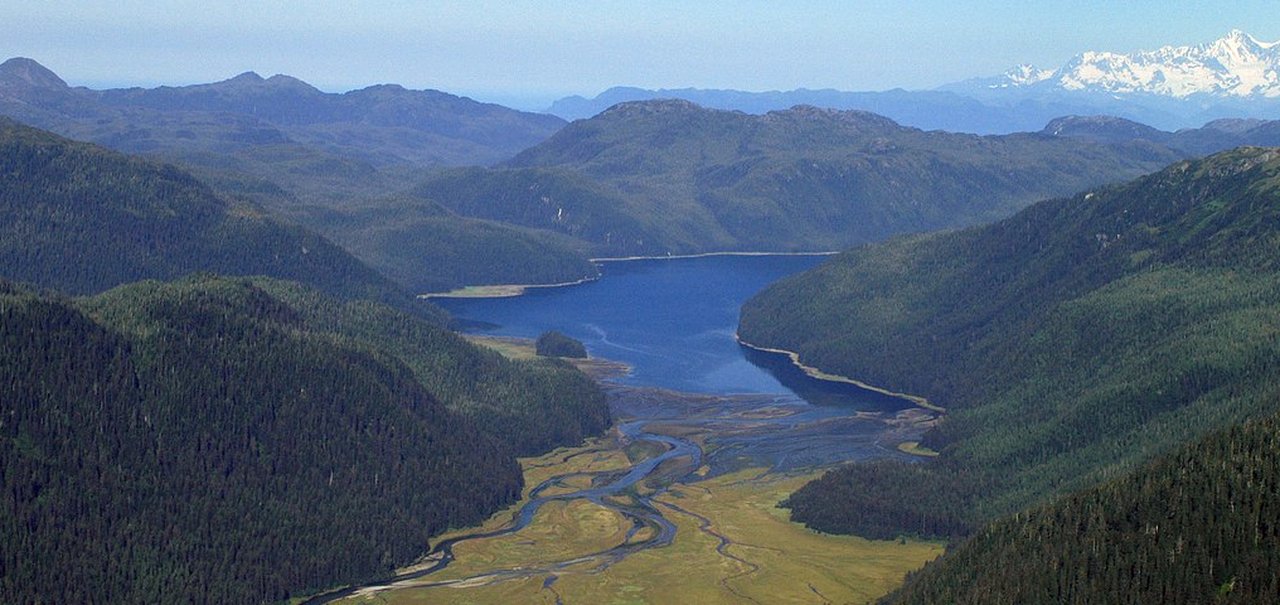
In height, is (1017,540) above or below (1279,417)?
below

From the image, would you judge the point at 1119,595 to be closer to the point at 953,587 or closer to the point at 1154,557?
the point at 1154,557

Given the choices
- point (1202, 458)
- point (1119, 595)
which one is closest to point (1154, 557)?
point (1119, 595)

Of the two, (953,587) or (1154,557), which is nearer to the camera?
(1154,557)

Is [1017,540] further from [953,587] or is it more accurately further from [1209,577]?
[1209,577]

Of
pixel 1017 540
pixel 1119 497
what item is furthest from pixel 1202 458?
pixel 1017 540

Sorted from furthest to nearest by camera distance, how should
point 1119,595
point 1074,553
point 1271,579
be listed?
point 1074,553 → point 1119,595 → point 1271,579

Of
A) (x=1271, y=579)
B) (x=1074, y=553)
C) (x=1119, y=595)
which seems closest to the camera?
(x=1271, y=579)
